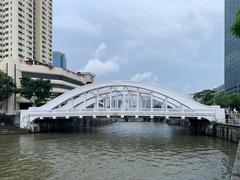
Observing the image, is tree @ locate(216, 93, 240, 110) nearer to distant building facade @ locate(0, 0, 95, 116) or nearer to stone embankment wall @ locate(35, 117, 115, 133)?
stone embankment wall @ locate(35, 117, 115, 133)

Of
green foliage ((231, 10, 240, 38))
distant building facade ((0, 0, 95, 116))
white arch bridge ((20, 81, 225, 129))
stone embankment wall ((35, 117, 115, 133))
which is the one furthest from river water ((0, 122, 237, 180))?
distant building facade ((0, 0, 95, 116))

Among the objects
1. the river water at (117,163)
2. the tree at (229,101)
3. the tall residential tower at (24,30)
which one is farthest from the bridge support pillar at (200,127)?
the tall residential tower at (24,30)

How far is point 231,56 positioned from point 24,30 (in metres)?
74.2

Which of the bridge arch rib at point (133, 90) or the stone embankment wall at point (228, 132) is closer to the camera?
the stone embankment wall at point (228, 132)

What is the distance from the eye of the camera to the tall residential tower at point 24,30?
111 meters

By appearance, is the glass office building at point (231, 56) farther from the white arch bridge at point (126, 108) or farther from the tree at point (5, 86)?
the tree at point (5, 86)

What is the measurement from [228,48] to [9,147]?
114191 mm

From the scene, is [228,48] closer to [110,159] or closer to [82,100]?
[82,100]

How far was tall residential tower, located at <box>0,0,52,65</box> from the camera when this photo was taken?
111 meters

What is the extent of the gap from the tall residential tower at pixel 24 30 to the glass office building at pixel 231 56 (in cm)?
6267

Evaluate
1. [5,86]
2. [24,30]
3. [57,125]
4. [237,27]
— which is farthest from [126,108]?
[24,30]

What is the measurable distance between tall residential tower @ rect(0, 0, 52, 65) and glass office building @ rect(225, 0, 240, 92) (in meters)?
62.7

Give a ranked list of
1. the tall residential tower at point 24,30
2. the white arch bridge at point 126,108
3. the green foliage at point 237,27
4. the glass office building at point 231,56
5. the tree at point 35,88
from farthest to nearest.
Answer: the glass office building at point 231,56
the tall residential tower at point 24,30
the tree at point 35,88
the white arch bridge at point 126,108
the green foliage at point 237,27

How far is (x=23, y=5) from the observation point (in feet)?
380
